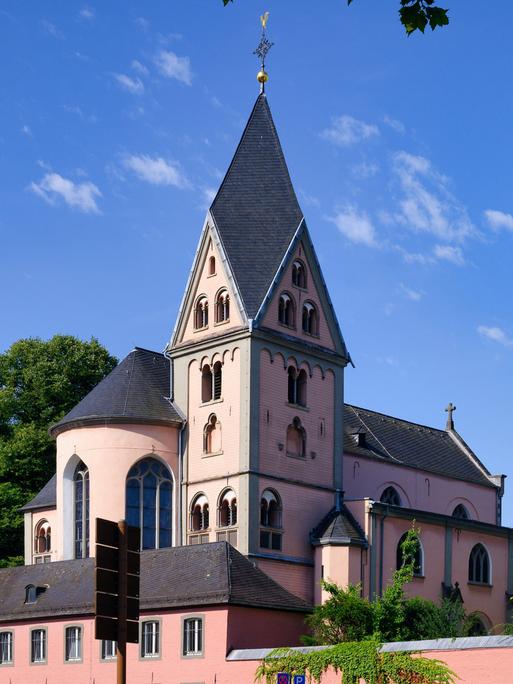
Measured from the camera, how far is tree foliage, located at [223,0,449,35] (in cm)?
1234

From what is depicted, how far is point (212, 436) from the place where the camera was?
5703 cm

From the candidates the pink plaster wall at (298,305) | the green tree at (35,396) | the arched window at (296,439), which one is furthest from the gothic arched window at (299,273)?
the green tree at (35,396)

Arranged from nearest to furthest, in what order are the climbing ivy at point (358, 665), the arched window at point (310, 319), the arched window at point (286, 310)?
A: the climbing ivy at point (358, 665) → the arched window at point (286, 310) → the arched window at point (310, 319)

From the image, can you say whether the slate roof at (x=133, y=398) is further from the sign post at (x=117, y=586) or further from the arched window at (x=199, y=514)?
the sign post at (x=117, y=586)

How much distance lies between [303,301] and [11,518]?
24.3m

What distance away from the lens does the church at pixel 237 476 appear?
169ft

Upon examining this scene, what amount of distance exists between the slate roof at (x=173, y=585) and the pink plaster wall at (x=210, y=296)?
10.6 metres

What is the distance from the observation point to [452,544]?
6084 cm

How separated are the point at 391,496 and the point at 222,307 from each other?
14411mm

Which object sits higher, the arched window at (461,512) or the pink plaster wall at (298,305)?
the pink plaster wall at (298,305)

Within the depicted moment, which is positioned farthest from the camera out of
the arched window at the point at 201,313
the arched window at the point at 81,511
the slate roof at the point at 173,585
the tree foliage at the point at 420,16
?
the arched window at the point at 201,313

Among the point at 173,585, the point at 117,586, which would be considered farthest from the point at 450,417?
the point at 117,586

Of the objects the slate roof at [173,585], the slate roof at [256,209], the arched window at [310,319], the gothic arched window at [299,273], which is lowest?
the slate roof at [173,585]

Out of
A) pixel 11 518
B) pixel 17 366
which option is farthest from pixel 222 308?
pixel 17 366
